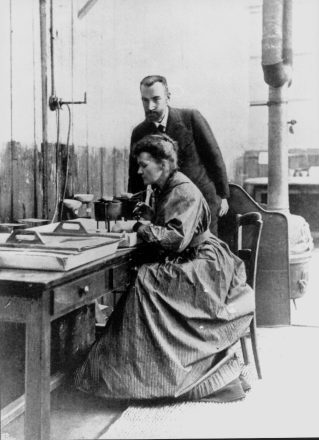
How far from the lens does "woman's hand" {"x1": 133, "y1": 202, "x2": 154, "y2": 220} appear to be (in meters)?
3.57

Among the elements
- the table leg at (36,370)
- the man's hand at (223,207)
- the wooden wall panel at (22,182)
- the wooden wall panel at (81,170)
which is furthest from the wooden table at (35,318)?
the man's hand at (223,207)

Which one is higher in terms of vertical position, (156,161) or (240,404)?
(156,161)

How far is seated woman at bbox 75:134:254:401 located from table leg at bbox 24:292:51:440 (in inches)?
32.5

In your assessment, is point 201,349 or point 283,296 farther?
point 283,296

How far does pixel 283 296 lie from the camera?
4473mm

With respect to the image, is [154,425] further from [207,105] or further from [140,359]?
[207,105]

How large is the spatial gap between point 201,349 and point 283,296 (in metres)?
1.55

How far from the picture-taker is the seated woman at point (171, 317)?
2988 millimetres

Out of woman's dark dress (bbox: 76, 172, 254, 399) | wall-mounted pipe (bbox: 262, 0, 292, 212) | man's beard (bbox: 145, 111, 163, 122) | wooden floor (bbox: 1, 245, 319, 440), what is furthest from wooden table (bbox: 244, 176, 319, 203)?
woman's dark dress (bbox: 76, 172, 254, 399)

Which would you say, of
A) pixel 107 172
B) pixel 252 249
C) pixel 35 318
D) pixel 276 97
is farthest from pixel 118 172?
pixel 35 318

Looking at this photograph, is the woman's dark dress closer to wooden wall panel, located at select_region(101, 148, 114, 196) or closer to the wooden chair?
the wooden chair

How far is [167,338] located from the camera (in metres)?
3.02

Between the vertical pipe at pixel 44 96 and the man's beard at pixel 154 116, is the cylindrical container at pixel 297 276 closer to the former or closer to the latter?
the man's beard at pixel 154 116

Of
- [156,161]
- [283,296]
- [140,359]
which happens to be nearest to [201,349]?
[140,359]
